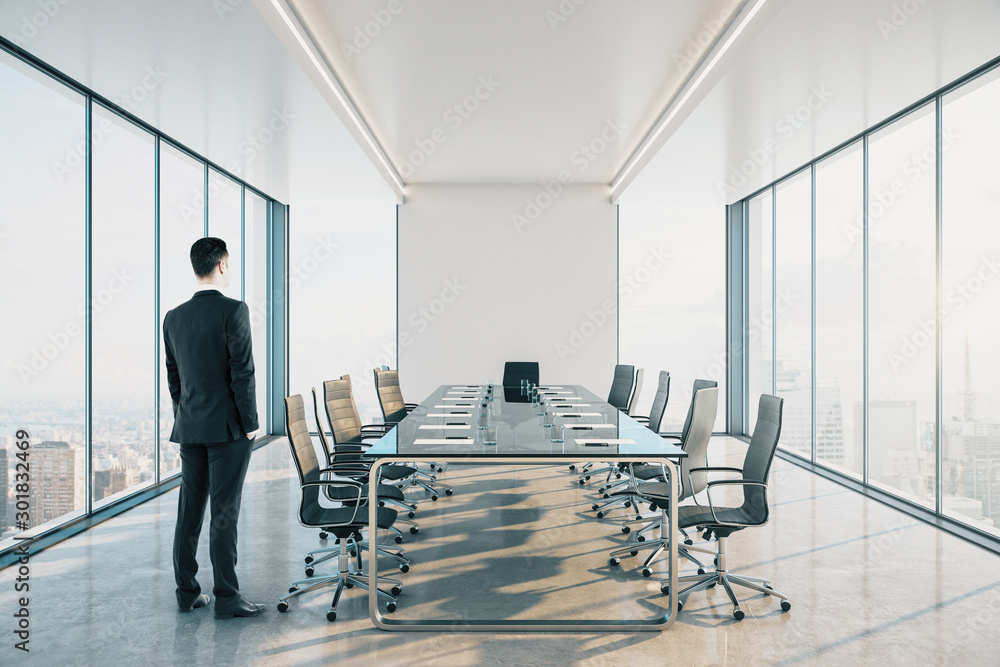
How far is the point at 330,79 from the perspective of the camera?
208 inches

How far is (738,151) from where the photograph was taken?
6.94m

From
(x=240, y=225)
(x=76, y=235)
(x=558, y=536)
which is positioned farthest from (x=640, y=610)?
(x=240, y=225)

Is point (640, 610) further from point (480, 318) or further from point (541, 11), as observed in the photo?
point (480, 318)

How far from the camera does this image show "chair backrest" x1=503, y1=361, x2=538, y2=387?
8.45m

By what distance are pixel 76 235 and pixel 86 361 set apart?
100 centimetres
